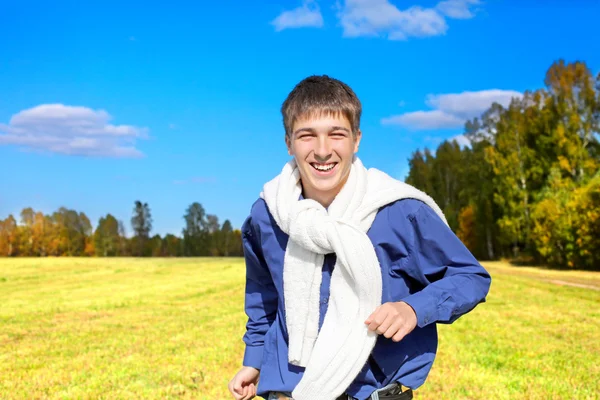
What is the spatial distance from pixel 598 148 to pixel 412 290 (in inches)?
1583

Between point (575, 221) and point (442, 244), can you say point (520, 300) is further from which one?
point (575, 221)

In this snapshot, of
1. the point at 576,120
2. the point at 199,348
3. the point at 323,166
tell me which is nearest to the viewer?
the point at 323,166

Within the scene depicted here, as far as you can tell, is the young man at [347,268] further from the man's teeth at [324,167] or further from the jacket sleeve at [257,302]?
the jacket sleeve at [257,302]

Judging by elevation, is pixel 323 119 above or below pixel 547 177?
below

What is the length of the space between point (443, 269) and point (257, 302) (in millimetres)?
937

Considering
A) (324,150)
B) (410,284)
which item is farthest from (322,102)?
(410,284)

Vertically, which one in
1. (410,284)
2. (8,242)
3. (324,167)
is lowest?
(410,284)

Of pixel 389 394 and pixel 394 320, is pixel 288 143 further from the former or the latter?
pixel 389 394

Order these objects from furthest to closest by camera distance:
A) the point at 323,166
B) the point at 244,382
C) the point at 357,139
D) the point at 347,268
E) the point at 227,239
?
the point at 227,239 → the point at 244,382 → the point at 357,139 → the point at 323,166 → the point at 347,268

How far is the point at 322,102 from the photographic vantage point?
262cm

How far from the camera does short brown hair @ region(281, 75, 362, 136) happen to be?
262 centimetres

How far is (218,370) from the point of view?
7590mm

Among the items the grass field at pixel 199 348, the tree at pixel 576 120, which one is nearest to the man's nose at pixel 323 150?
the grass field at pixel 199 348

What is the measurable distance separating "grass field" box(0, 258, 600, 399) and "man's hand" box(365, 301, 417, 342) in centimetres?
446
